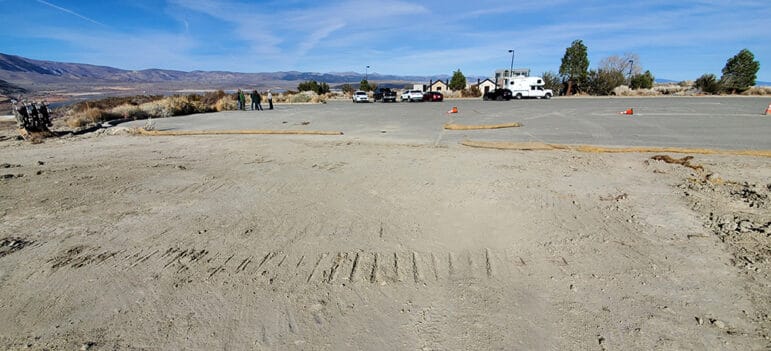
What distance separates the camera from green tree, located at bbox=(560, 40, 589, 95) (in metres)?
54.0

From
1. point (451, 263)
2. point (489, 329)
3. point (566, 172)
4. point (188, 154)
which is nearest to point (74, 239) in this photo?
point (451, 263)

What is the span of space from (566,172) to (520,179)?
123 cm

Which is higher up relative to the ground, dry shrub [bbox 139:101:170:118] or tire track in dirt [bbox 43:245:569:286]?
dry shrub [bbox 139:101:170:118]

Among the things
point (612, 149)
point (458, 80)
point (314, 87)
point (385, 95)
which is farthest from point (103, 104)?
point (458, 80)

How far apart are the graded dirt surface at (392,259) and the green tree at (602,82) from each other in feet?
182

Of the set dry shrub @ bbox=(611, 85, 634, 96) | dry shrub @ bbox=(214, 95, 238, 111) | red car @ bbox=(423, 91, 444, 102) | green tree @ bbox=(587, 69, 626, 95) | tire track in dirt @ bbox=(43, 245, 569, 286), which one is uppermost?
green tree @ bbox=(587, 69, 626, 95)

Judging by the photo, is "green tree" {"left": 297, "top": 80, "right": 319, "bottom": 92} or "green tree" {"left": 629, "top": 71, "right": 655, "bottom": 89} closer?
"green tree" {"left": 629, "top": 71, "right": 655, "bottom": 89}

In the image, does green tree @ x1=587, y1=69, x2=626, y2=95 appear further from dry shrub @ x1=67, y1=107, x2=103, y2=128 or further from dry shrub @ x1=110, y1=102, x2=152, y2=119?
dry shrub @ x1=67, y1=107, x2=103, y2=128

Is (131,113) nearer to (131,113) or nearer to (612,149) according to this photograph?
(131,113)

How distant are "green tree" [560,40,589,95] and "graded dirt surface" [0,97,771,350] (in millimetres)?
54263

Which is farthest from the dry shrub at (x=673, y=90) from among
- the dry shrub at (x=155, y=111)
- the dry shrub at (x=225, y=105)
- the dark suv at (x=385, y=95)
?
the dry shrub at (x=155, y=111)

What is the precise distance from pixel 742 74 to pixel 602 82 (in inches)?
652

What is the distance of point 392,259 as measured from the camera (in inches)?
151

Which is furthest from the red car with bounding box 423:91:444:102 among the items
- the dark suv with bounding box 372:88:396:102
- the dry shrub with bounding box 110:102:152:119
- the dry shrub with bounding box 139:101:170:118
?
the dry shrub with bounding box 110:102:152:119
